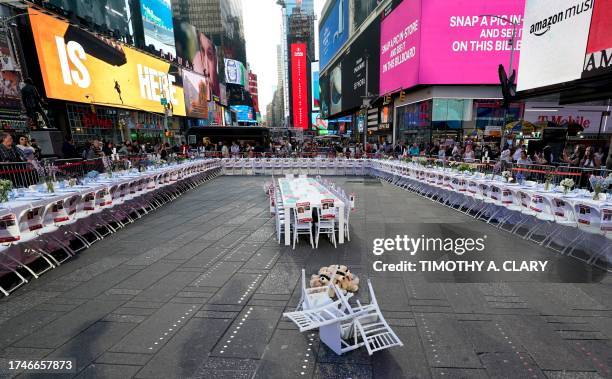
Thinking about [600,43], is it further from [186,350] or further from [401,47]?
[401,47]

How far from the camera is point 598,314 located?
4.39 m

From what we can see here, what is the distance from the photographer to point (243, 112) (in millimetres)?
96875

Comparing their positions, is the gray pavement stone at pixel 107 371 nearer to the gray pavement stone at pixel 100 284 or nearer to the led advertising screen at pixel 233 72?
the gray pavement stone at pixel 100 284

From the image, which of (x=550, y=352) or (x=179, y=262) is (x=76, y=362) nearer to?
(x=179, y=262)

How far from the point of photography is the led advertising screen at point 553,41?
40.9 ft

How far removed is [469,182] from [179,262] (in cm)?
987

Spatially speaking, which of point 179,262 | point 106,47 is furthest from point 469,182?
point 106,47

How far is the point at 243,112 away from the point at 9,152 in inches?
3583

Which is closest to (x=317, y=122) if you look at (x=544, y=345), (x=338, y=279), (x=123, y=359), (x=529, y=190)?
(x=529, y=190)

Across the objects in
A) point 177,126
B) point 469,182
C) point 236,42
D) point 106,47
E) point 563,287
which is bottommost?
point 563,287

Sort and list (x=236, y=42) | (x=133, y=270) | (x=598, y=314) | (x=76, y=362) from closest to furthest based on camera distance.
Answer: (x=76, y=362) → (x=598, y=314) → (x=133, y=270) → (x=236, y=42)

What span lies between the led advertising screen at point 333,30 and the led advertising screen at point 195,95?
27.0 meters

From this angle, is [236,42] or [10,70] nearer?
[10,70]

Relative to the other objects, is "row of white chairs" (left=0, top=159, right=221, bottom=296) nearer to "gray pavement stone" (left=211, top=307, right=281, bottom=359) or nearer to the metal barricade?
the metal barricade
